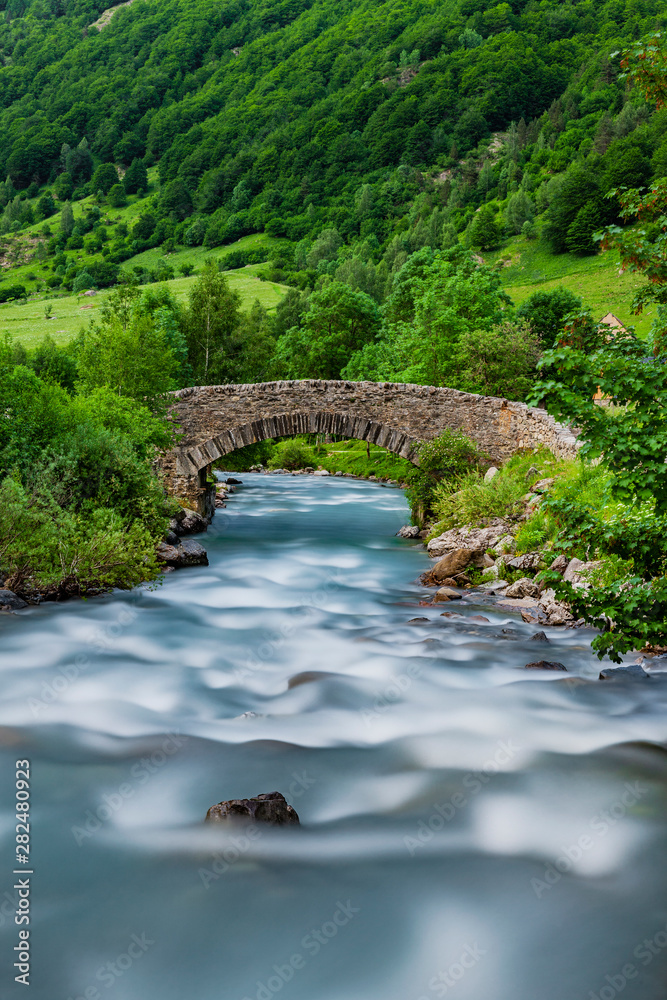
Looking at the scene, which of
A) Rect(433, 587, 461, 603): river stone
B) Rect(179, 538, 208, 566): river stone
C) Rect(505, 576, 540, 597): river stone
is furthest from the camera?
Rect(179, 538, 208, 566): river stone

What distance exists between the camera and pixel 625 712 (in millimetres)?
7504

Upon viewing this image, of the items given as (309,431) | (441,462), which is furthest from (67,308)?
(441,462)

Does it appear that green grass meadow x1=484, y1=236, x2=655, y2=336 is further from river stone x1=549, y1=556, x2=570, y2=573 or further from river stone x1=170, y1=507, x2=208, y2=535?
river stone x1=549, y1=556, x2=570, y2=573

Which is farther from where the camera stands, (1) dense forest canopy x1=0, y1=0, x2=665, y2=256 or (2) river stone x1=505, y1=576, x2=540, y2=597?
(1) dense forest canopy x1=0, y1=0, x2=665, y2=256

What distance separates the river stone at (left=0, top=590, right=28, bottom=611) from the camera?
36.2ft

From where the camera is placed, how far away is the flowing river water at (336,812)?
419 centimetres

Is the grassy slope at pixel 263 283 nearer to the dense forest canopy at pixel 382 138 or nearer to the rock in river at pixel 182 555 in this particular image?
the dense forest canopy at pixel 382 138

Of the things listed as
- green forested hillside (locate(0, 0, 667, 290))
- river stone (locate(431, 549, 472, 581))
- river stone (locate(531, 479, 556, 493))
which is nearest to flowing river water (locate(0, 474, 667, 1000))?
river stone (locate(431, 549, 472, 581))

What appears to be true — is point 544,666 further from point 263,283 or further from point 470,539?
point 263,283

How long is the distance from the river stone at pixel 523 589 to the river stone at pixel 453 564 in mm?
1663

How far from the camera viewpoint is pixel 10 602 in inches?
439

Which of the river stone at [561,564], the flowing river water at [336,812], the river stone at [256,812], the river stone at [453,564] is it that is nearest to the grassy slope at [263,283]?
the river stone at [453,564]

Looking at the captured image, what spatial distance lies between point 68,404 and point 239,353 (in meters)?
30.2

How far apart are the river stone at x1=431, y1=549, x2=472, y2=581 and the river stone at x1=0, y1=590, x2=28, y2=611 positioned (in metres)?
7.54
